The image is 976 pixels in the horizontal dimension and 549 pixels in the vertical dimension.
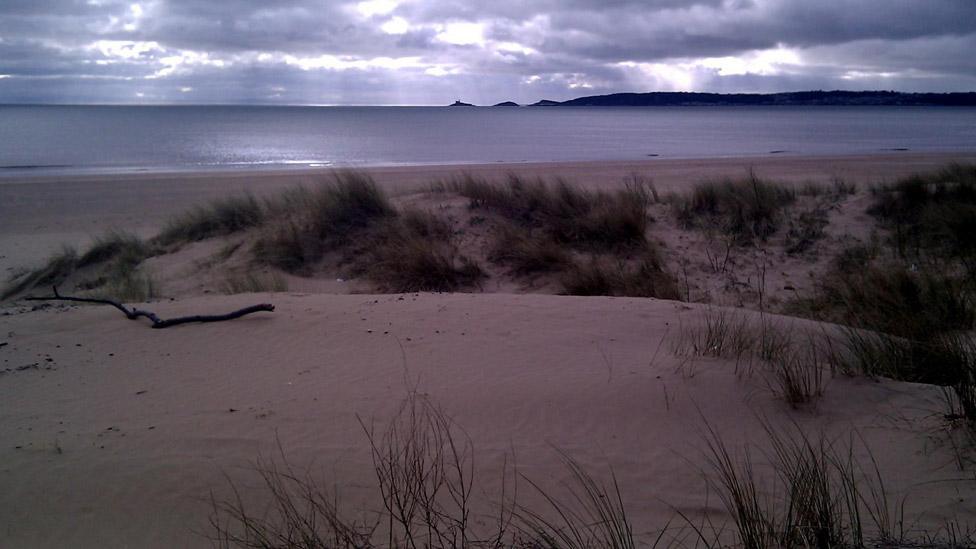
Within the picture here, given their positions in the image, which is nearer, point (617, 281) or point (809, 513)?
point (809, 513)

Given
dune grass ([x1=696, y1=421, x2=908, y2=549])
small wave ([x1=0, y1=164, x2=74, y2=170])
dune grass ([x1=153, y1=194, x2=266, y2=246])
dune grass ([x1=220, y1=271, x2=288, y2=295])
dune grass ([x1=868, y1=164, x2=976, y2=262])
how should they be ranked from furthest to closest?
small wave ([x1=0, y1=164, x2=74, y2=170]), dune grass ([x1=153, y1=194, x2=266, y2=246]), dune grass ([x1=868, y1=164, x2=976, y2=262]), dune grass ([x1=220, y1=271, x2=288, y2=295]), dune grass ([x1=696, y1=421, x2=908, y2=549])

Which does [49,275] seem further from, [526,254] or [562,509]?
[562,509]

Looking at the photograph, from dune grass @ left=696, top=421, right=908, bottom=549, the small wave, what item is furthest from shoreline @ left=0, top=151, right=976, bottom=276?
dune grass @ left=696, top=421, right=908, bottom=549

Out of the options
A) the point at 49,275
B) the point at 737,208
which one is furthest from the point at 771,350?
the point at 49,275

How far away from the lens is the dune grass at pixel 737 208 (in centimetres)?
1265

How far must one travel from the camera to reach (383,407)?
5.12 metres

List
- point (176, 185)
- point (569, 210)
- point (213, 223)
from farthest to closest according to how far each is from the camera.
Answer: point (176, 185)
point (213, 223)
point (569, 210)

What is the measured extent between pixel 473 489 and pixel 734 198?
11123 mm

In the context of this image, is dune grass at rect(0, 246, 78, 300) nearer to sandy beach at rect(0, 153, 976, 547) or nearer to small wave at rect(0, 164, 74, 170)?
sandy beach at rect(0, 153, 976, 547)

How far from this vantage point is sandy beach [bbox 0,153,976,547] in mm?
3943

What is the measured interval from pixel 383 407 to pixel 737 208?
33.1 feet

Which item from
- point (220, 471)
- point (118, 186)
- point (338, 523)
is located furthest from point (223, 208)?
point (118, 186)

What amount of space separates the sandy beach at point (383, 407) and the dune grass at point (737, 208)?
3995 mm

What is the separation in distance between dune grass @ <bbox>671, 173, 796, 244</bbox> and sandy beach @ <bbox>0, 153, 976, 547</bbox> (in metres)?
3.99
